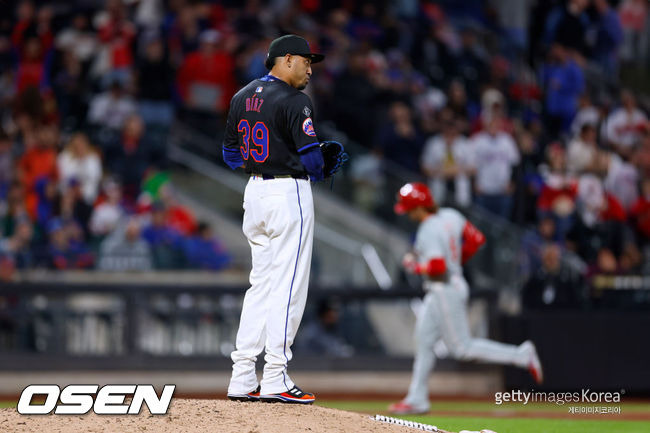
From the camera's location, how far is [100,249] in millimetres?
14906

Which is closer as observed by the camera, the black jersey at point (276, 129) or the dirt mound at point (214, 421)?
the dirt mound at point (214, 421)

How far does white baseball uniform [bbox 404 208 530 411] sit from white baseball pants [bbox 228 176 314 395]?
365 cm

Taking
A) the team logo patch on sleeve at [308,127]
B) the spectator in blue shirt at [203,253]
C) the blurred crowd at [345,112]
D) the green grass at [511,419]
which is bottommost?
the green grass at [511,419]

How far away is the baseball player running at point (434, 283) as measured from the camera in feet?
36.9

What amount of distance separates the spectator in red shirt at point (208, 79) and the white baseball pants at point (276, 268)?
9.31m

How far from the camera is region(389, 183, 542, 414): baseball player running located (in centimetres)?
1124

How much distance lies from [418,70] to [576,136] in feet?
11.8

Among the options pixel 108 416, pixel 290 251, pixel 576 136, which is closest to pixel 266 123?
pixel 290 251

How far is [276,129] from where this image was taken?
764 centimetres

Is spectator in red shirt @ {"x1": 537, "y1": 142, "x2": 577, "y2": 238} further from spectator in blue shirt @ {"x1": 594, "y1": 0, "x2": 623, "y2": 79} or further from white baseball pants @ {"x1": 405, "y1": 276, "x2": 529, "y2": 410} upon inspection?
spectator in blue shirt @ {"x1": 594, "y1": 0, "x2": 623, "y2": 79}

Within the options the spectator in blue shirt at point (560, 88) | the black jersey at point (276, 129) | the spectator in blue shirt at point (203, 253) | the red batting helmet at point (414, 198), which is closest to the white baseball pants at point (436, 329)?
the red batting helmet at point (414, 198)

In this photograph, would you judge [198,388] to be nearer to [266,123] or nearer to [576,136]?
[576,136]

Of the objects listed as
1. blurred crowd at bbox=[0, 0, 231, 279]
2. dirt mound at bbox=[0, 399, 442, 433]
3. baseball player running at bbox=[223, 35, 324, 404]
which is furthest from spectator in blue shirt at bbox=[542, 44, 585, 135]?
dirt mound at bbox=[0, 399, 442, 433]

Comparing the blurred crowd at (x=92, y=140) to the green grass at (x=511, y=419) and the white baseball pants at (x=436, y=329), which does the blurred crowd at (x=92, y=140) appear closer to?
the green grass at (x=511, y=419)
